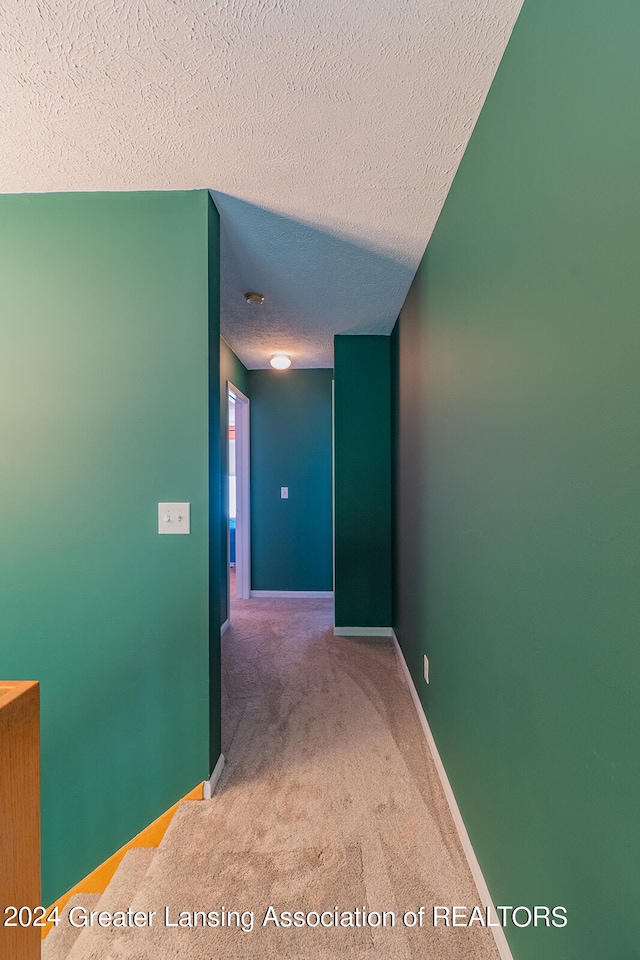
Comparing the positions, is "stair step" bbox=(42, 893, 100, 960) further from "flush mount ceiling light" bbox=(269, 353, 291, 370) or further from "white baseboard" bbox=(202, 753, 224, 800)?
"flush mount ceiling light" bbox=(269, 353, 291, 370)

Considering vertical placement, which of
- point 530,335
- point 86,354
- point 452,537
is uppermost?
point 86,354

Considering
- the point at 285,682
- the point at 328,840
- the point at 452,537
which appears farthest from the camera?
the point at 285,682

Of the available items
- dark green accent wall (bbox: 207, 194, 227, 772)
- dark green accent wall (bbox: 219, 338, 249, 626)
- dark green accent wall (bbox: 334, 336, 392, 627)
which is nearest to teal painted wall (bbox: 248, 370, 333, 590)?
dark green accent wall (bbox: 219, 338, 249, 626)

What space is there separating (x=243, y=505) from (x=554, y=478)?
14.6 ft

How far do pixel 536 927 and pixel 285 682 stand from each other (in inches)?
84.4

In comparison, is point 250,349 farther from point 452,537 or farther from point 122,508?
point 452,537

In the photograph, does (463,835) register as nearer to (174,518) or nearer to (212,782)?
(212,782)

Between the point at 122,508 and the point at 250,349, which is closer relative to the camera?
the point at 122,508

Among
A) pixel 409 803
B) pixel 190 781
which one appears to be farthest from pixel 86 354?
pixel 409 803

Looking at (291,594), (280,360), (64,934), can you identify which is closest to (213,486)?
(64,934)

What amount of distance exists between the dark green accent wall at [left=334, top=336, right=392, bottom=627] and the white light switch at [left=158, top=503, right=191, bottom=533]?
7.13 feet

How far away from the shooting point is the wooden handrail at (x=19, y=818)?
0.81m

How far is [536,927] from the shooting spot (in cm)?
104

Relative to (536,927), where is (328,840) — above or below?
below
